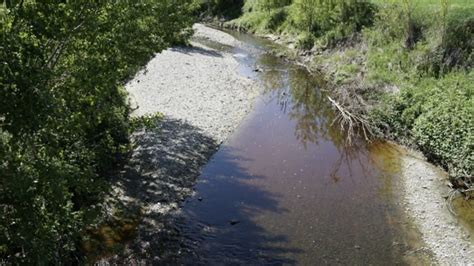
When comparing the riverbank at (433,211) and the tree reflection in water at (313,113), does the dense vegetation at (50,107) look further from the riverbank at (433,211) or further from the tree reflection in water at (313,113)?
the tree reflection in water at (313,113)

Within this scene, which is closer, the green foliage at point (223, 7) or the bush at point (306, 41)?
the bush at point (306, 41)

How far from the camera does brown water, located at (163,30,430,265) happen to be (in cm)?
1531

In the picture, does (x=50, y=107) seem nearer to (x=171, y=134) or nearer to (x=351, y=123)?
(x=171, y=134)

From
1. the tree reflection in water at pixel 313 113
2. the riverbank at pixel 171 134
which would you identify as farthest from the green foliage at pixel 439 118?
the riverbank at pixel 171 134

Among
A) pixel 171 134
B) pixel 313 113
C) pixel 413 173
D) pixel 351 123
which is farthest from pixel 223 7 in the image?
pixel 413 173

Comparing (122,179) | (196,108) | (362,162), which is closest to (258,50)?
(196,108)

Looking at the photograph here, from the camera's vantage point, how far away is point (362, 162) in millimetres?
22422

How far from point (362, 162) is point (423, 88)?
20.7 ft

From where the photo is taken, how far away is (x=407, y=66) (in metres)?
29.2

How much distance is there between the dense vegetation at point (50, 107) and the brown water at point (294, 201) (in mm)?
5332

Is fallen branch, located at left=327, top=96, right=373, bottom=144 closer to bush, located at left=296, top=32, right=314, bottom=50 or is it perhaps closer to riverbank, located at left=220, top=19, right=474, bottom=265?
riverbank, located at left=220, top=19, right=474, bottom=265

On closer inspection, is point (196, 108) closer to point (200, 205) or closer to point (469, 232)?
point (200, 205)

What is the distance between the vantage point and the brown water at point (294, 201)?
1531 cm

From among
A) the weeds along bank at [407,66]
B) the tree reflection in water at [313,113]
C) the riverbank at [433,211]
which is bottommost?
the riverbank at [433,211]
